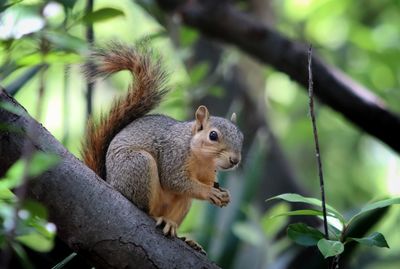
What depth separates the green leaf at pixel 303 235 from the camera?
1.53m

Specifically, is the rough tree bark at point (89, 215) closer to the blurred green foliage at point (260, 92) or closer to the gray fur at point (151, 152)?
the blurred green foliage at point (260, 92)

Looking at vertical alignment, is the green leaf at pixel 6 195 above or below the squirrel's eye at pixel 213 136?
above

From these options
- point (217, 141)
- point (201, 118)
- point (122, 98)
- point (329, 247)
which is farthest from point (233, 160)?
point (329, 247)

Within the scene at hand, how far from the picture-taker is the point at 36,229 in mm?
1517

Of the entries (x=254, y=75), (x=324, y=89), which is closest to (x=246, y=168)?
(x=324, y=89)

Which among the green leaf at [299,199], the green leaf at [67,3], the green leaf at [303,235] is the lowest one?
the green leaf at [303,235]

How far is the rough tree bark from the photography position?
1.50 metres

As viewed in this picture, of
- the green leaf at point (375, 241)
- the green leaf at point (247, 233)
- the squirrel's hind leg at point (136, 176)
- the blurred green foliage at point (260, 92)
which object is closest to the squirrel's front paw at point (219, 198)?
the squirrel's hind leg at point (136, 176)

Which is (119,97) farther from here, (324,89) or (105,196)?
(324,89)

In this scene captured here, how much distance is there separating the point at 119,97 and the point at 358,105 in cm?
116

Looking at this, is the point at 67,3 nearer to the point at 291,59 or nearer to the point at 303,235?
the point at 303,235

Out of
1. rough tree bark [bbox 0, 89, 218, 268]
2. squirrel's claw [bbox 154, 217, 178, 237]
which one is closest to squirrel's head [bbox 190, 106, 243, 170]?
squirrel's claw [bbox 154, 217, 178, 237]

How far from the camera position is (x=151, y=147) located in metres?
2.21

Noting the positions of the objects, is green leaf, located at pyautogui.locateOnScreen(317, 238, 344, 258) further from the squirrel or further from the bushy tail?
the bushy tail
